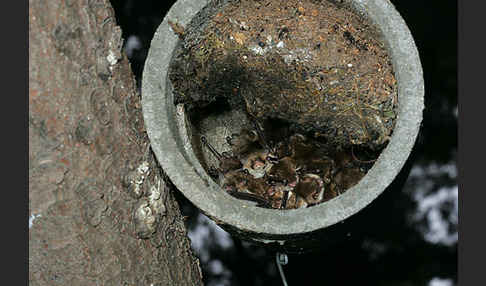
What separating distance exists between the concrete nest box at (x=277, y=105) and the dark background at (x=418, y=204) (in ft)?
2.88

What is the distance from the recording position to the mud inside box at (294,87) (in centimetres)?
149

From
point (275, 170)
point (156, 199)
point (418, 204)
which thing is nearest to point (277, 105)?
point (275, 170)

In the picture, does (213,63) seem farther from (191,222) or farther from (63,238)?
(191,222)

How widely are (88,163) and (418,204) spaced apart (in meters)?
1.67

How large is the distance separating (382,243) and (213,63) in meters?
1.28

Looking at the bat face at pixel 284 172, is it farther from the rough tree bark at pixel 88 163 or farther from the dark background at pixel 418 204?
the dark background at pixel 418 204

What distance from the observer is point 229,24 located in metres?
1.54

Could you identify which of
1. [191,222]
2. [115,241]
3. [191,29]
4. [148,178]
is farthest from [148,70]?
[191,222]

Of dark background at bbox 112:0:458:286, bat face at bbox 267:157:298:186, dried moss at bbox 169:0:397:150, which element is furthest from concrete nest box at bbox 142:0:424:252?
dark background at bbox 112:0:458:286

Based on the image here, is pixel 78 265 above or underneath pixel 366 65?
underneath

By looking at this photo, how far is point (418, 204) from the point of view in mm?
2439

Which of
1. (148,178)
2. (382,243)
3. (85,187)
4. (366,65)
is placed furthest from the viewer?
(382,243)

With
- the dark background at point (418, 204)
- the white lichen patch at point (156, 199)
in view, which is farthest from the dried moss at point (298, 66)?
the dark background at point (418, 204)

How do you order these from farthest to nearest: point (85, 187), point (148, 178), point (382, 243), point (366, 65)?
point (382, 243) < point (366, 65) < point (148, 178) < point (85, 187)
